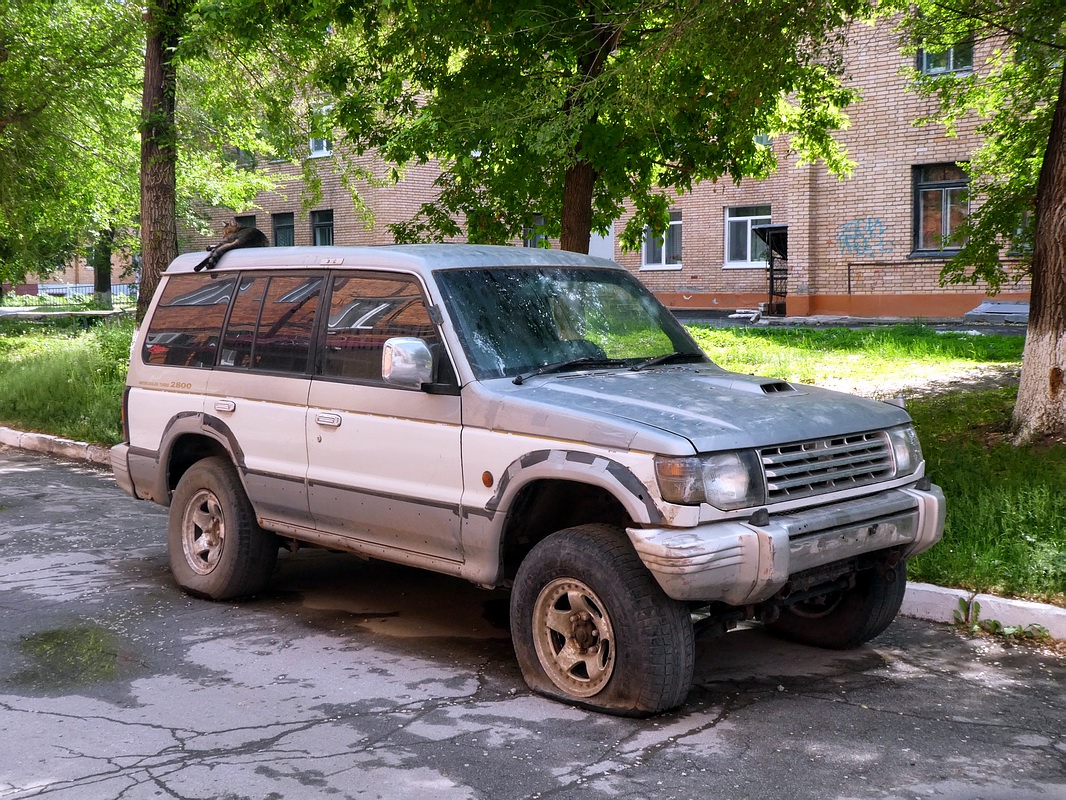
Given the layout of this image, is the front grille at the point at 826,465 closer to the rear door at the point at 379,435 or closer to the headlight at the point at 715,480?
the headlight at the point at 715,480

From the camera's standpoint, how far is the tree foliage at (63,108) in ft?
59.9

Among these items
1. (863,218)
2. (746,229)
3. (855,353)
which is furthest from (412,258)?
(746,229)

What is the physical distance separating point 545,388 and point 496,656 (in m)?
1.40

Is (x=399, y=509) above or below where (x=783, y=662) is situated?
above

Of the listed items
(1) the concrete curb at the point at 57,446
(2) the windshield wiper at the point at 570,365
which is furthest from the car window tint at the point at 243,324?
(1) the concrete curb at the point at 57,446

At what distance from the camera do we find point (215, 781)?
4.07 meters

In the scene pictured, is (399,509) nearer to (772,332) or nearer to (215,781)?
(215,781)

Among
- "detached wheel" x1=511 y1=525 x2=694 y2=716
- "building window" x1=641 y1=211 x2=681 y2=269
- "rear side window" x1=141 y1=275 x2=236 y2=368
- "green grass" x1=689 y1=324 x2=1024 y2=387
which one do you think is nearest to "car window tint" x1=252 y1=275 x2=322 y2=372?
"rear side window" x1=141 y1=275 x2=236 y2=368

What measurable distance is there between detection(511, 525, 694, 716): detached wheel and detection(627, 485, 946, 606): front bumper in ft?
0.55

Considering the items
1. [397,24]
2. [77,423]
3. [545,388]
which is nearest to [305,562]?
[545,388]

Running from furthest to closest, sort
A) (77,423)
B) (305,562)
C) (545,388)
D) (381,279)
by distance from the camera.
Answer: (77,423) < (305,562) < (381,279) < (545,388)

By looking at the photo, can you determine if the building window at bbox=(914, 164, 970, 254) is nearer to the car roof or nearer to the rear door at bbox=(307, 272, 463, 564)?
the car roof

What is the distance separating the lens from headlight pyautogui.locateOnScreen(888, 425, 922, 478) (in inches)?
205

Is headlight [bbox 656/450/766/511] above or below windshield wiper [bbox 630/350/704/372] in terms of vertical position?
below
